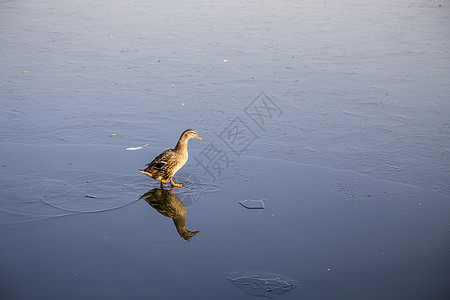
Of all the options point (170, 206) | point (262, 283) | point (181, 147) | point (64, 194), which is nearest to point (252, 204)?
point (170, 206)

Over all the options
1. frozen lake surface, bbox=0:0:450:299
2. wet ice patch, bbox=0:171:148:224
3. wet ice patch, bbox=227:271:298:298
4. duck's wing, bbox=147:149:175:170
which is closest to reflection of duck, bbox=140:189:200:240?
frozen lake surface, bbox=0:0:450:299

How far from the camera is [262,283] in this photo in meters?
4.26

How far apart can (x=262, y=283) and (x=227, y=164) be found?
2568mm

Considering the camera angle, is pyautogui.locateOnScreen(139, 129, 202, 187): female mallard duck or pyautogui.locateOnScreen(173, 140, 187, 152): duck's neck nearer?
pyautogui.locateOnScreen(139, 129, 202, 187): female mallard duck

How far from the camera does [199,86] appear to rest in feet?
30.3

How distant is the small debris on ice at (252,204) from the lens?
554 centimetres

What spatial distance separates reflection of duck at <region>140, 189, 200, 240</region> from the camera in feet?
16.6

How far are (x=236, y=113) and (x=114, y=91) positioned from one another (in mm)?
2386

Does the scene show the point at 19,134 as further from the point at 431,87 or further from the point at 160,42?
the point at 431,87

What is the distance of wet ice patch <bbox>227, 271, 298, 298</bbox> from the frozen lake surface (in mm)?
16

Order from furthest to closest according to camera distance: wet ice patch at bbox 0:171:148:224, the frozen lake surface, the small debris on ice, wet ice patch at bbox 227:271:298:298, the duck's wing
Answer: the duck's wing → the small debris on ice → wet ice patch at bbox 0:171:148:224 → the frozen lake surface → wet ice patch at bbox 227:271:298:298

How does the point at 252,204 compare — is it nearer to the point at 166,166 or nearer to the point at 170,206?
the point at 170,206

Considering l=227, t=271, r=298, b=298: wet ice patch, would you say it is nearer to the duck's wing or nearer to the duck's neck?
the duck's wing

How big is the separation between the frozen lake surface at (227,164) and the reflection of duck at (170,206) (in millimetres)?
23
